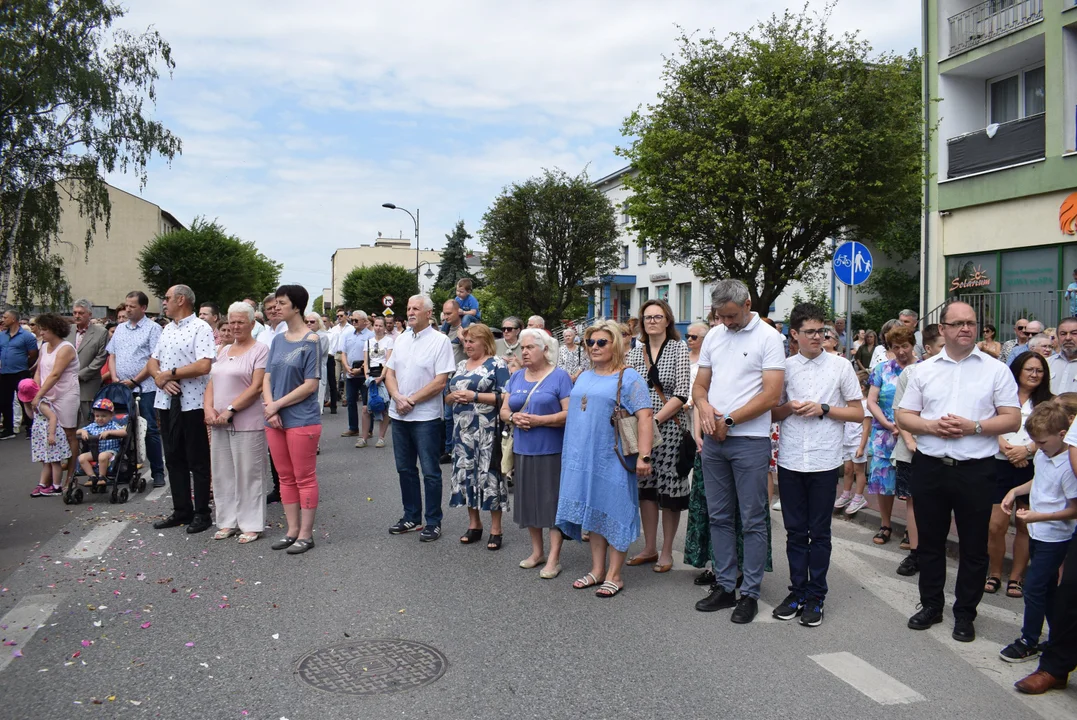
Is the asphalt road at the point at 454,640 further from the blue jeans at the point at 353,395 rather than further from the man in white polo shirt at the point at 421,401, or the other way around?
the blue jeans at the point at 353,395

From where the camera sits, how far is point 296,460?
6812mm

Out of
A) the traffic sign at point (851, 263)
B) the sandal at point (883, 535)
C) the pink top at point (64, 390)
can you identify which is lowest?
the sandal at point (883, 535)

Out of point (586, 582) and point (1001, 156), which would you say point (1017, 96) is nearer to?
point (1001, 156)

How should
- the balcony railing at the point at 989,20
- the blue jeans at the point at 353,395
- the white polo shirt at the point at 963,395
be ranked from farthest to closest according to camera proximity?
1. the balcony railing at the point at 989,20
2. the blue jeans at the point at 353,395
3. the white polo shirt at the point at 963,395

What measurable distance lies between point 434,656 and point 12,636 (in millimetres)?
2393

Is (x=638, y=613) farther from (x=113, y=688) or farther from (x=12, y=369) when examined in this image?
(x=12, y=369)

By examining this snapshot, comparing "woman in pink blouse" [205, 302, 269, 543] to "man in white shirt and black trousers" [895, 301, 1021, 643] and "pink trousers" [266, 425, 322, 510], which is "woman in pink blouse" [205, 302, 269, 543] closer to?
"pink trousers" [266, 425, 322, 510]

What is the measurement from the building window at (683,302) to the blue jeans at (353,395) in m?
33.0

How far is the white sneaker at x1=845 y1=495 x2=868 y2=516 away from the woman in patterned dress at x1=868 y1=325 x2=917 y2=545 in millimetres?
826

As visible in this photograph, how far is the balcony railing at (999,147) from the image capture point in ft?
59.4

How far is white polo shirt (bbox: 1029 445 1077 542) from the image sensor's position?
449cm

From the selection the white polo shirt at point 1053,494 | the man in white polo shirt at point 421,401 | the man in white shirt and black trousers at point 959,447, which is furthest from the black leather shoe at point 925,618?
the man in white polo shirt at point 421,401

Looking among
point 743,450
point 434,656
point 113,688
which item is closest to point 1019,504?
point 743,450

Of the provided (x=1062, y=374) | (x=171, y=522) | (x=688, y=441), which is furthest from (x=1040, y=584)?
(x=171, y=522)
